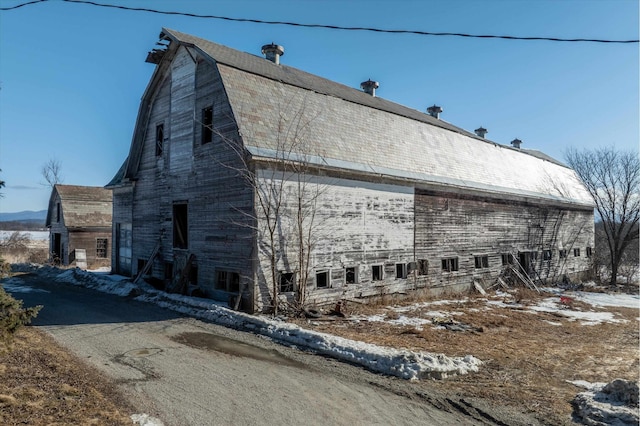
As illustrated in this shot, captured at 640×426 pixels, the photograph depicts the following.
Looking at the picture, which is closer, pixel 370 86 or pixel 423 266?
pixel 423 266

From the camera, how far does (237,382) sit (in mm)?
→ 7082

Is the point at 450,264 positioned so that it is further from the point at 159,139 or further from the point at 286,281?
the point at 159,139

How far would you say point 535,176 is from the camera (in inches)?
1153

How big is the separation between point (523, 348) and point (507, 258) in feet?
49.4

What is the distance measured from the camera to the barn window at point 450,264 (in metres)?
20.2

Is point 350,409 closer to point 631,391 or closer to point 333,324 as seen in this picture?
point 631,391

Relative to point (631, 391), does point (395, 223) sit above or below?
above

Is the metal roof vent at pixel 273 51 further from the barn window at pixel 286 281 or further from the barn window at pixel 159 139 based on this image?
the barn window at pixel 286 281

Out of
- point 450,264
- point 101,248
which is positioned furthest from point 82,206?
point 450,264

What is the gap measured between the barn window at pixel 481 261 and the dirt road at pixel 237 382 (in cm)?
1547

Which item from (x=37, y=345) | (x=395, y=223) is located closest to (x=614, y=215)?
(x=395, y=223)

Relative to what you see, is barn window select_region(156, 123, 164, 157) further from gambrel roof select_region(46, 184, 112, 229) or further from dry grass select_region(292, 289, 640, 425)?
gambrel roof select_region(46, 184, 112, 229)

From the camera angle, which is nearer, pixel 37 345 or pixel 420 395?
pixel 420 395

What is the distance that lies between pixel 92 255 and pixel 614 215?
134 ft
